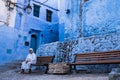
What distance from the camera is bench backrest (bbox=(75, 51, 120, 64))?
7.34 metres

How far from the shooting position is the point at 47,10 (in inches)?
705

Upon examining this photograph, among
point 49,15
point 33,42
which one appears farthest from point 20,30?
point 49,15

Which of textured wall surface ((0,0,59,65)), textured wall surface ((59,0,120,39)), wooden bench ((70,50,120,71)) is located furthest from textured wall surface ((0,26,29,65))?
wooden bench ((70,50,120,71))

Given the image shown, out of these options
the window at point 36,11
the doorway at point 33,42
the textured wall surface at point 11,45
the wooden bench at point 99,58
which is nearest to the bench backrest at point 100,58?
the wooden bench at point 99,58

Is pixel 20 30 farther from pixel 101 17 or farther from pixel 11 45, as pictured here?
pixel 101 17

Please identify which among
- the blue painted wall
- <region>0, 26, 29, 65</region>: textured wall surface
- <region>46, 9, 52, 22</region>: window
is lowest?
<region>0, 26, 29, 65</region>: textured wall surface

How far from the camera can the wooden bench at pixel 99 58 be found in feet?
24.0

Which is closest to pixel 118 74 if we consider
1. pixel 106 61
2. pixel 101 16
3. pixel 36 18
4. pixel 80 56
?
pixel 106 61

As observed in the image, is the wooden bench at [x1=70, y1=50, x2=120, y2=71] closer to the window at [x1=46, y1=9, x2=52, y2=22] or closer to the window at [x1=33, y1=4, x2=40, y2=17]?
the window at [x1=33, y1=4, x2=40, y2=17]

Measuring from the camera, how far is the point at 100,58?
25.6ft

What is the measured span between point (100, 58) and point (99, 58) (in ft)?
0.17

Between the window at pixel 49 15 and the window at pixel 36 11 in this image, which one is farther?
the window at pixel 49 15

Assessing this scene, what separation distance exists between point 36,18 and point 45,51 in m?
5.61

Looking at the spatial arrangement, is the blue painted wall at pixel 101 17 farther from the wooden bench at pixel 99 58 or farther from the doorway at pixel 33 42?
the doorway at pixel 33 42
